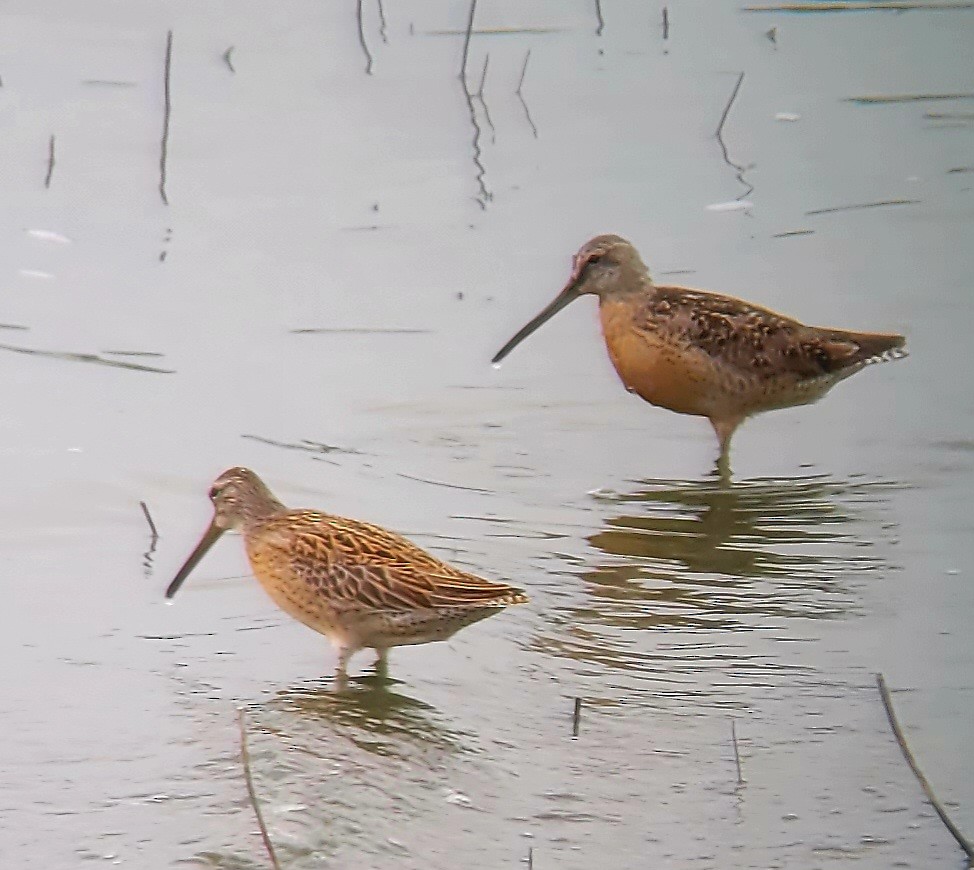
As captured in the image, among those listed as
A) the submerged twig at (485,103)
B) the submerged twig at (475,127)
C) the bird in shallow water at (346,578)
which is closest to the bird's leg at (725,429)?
the bird in shallow water at (346,578)

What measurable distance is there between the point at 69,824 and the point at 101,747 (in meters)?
0.42

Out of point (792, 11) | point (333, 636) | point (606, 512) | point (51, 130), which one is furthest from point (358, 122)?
point (333, 636)

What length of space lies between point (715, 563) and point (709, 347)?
3.79ft

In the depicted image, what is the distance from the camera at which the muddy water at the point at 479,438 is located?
491 cm

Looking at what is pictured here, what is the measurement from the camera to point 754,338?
7516 mm

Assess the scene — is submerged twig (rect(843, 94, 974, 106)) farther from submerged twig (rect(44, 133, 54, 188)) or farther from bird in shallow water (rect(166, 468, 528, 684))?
bird in shallow water (rect(166, 468, 528, 684))

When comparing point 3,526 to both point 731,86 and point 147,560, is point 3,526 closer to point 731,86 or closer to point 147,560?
point 147,560

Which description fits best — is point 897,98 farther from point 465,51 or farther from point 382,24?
point 382,24

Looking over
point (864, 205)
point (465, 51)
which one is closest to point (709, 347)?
point (864, 205)

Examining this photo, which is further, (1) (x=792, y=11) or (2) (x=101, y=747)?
(1) (x=792, y=11)

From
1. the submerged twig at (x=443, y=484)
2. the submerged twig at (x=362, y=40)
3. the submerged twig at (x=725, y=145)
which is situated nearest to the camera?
the submerged twig at (x=443, y=484)

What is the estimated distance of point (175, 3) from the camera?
499 inches

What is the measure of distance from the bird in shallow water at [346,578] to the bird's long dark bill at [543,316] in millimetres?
2003

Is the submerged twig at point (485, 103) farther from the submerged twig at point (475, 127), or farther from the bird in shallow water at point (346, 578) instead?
the bird in shallow water at point (346, 578)
